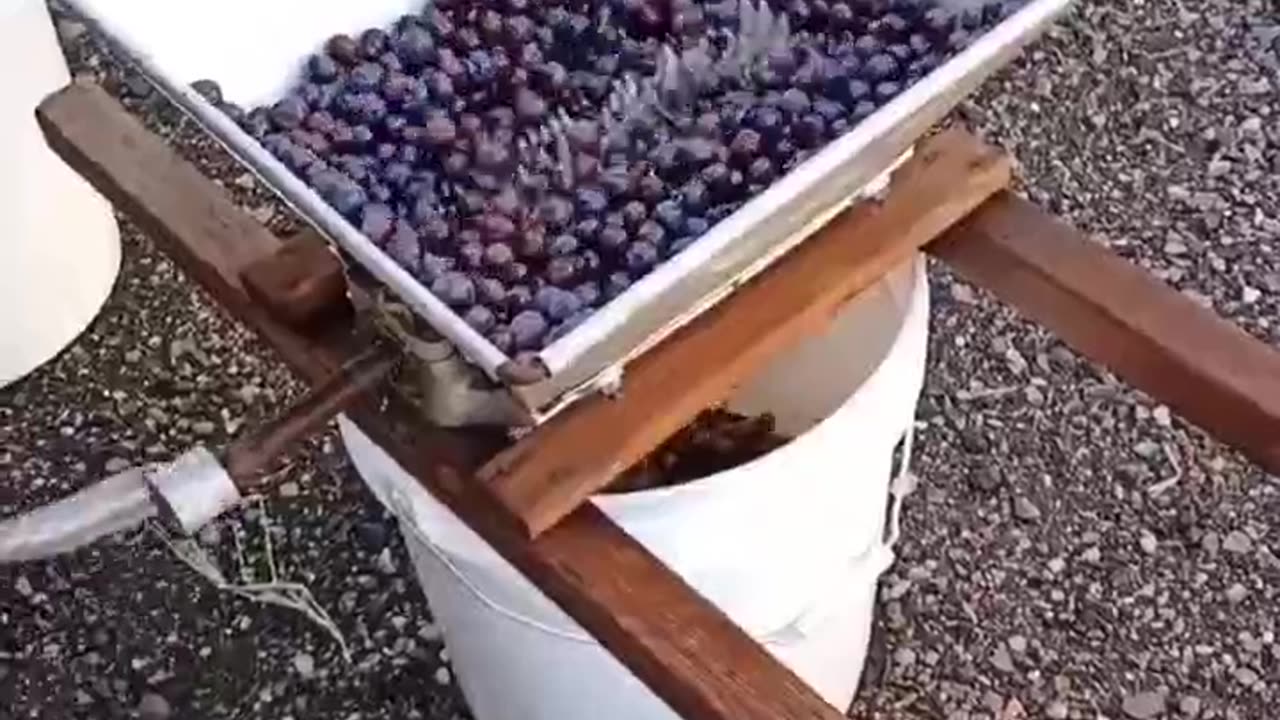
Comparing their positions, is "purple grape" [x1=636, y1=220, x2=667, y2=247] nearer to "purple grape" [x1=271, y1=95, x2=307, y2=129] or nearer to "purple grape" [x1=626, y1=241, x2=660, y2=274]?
"purple grape" [x1=626, y1=241, x2=660, y2=274]

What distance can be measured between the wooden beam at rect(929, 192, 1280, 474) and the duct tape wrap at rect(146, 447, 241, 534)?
1.04ft

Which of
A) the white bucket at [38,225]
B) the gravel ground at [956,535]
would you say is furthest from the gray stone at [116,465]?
the white bucket at [38,225]

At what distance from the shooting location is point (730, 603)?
0.94m

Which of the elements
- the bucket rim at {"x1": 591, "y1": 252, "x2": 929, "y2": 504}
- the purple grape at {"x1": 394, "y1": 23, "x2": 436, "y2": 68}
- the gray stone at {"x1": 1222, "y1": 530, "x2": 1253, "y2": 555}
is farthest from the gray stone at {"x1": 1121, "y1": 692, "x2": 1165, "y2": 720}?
the purple grape at {"x1": 394, "y1": 23, "x2": 436, "y2": 68}

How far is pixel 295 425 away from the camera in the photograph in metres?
0.79

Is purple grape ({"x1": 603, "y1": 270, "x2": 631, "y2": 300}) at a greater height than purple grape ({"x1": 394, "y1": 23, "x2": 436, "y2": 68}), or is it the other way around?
purple grape ({"x1": 394, "y1": 23, "x2": 436, "y2": 68})

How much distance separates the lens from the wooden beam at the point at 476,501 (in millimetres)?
A: 713

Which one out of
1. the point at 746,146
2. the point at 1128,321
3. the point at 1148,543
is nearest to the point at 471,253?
the point at 746,146

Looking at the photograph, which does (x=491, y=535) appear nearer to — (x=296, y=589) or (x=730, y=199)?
(x=730, y=199)

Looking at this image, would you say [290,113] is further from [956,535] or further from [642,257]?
[956,535]

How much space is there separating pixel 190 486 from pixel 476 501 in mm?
111

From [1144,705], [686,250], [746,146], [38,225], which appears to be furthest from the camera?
[38,225]

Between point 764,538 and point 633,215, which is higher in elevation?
point 633,215

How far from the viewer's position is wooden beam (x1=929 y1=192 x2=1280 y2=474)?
780 mm
